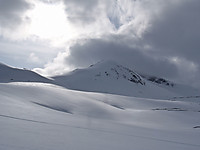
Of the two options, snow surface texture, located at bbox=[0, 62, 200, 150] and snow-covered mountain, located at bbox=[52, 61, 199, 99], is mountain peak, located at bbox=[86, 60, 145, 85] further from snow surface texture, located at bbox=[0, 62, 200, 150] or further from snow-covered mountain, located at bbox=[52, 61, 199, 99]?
snow surface texture, located at bbox=[0, 62, 200, 150]

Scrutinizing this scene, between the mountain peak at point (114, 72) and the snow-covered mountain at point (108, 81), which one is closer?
the snow-covered mountain at point (108, 81)

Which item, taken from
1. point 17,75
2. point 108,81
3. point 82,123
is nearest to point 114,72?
point 108,81

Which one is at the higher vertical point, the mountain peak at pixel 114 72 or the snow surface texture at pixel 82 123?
the mountain peak at pixel 114 72

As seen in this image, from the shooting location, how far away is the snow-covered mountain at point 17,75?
270 feet

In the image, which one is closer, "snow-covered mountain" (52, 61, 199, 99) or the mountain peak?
"snow-covered mountain" (52, 61, 199, 99)

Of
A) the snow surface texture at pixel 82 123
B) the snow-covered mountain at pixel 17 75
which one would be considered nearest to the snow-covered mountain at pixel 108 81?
the snow-covered mountain at pixel 17 75

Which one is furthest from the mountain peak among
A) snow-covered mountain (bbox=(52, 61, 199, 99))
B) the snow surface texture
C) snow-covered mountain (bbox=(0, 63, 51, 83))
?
the snow surface texture

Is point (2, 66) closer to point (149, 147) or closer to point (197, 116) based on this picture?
point (197, 116)

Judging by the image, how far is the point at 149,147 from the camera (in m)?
6.21

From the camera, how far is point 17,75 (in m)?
86.3

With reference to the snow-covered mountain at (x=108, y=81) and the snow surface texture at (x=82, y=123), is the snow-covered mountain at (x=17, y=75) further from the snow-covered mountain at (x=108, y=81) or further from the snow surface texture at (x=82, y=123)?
the snow surface texture at (x=82, y=123)

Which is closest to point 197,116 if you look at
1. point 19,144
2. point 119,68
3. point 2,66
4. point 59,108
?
point 59,108

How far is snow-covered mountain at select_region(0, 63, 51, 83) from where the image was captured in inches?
3246

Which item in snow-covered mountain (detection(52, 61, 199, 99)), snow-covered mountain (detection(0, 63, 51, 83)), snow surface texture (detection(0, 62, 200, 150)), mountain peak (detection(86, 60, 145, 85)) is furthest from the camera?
mountain peak (detection(86, 60, 145, 85))
